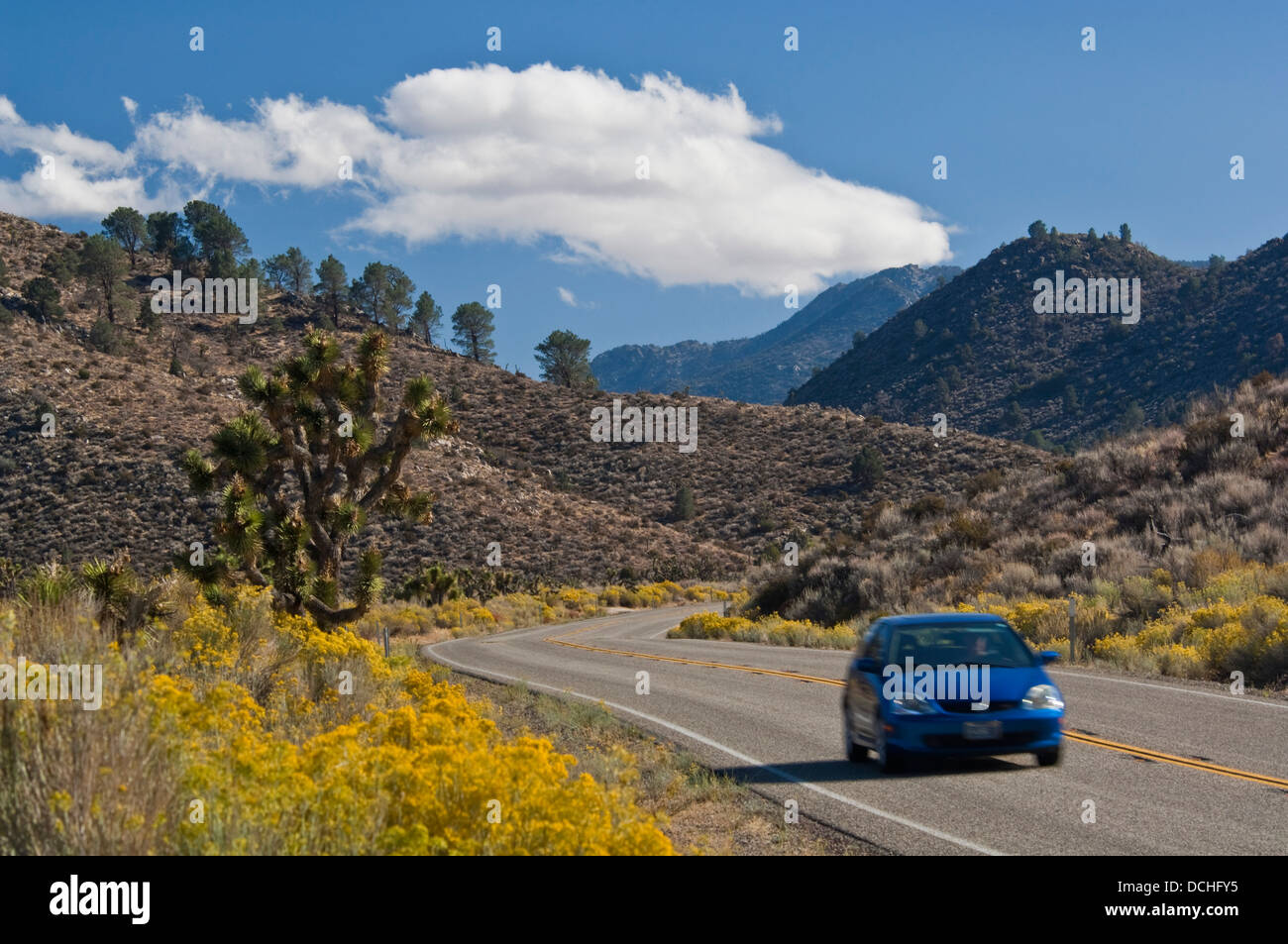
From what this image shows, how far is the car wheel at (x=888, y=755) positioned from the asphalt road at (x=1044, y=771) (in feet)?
0.26

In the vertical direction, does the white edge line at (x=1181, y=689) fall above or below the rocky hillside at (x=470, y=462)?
below

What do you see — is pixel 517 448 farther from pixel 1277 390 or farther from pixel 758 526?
pixel 1277 390

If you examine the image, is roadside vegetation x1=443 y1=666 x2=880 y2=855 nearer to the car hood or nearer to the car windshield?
the car hood

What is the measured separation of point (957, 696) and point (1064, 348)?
4343 inches

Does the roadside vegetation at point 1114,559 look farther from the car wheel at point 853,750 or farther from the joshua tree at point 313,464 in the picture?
the joshua tree at point 313,464

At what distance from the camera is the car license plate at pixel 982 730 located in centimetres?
868

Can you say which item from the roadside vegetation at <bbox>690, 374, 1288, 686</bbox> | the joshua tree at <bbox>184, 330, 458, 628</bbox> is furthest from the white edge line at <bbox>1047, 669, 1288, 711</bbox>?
the joshua tree at <bbox>184, 330, 458, 628</bbox>

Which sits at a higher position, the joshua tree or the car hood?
the joshua tree

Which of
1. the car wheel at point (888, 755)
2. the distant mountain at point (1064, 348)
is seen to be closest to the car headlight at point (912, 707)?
the car wheel at point (888, 755)

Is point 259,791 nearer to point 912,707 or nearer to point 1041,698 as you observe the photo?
point 912,707

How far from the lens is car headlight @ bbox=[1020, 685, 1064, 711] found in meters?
8.85

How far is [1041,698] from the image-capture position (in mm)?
8898

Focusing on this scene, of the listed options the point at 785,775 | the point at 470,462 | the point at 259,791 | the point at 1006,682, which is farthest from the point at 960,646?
the point at 470,462
